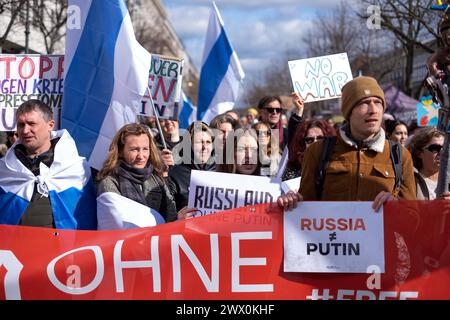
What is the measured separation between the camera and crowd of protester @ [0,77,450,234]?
4.00 metres

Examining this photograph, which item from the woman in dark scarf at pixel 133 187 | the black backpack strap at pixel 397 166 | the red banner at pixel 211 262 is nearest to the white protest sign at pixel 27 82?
the woman in dark scarf at pixel 133 187

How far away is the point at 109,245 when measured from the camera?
4.09 metres

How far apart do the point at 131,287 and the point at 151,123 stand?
6733 mm

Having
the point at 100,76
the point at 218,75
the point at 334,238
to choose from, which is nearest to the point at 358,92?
the point at 334,238

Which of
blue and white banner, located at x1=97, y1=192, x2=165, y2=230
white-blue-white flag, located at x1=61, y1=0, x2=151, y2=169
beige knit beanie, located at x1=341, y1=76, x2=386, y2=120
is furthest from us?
white-blue-white flag, located at x1=61, y1=0, x2=151, y2=169

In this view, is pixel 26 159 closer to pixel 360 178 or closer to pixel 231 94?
pixel 360 178

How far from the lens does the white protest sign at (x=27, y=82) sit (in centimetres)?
690

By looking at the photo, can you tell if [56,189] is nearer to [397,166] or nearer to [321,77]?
[397,166]

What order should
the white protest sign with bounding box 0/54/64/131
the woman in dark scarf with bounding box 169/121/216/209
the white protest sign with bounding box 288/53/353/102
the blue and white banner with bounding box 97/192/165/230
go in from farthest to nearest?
the white protest sign with bounding box 288/53/353/102 → the white protest sign with bounding box 0/54/64/131 → the woman in dark scarf with bounding box 169/121/216/209 → the blue and white banner with bounding box 97/192/165/230

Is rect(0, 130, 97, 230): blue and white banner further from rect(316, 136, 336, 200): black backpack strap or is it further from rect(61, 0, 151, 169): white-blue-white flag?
rect(316, 136, 336, 200): black backpack strap

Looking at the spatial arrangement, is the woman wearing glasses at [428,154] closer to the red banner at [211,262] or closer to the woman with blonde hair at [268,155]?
the woman with blonde hair at [268,155]

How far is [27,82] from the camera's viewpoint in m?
6.97

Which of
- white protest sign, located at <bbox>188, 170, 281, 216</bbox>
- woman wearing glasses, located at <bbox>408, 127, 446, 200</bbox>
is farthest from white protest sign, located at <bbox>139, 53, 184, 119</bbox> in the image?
white protest sign, located at <bbox>188, 170, 281, 216</bbox>
